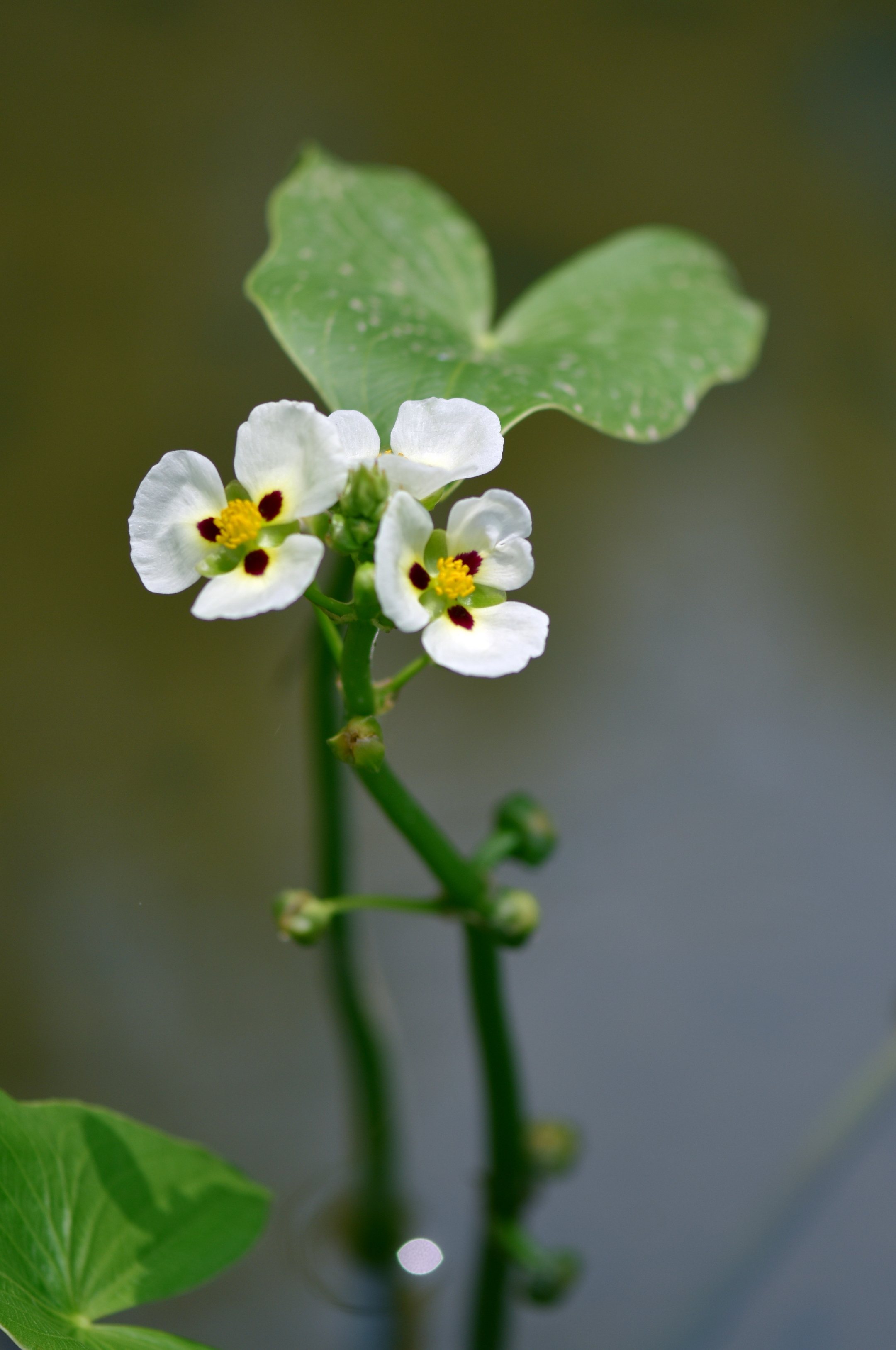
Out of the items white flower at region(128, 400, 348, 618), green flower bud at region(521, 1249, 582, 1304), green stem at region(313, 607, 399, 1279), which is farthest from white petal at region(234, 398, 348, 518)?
green flower bud at region(521, 1249, 582, 1304)

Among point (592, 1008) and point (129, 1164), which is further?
point (592, 1008)

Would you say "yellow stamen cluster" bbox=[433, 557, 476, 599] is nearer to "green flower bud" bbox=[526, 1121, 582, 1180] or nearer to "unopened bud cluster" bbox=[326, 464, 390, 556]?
"unopened bud cluster" bbox=[326, 464, 390, 556]

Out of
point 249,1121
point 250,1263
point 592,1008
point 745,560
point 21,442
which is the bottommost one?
point 250,1263

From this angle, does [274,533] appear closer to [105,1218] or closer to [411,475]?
[411,475]

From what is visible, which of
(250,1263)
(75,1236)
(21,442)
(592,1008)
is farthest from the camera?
(21,442)

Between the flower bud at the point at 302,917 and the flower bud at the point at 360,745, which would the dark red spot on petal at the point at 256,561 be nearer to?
the flower bud at the point at 360,745

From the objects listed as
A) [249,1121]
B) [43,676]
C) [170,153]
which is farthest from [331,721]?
[170,153]

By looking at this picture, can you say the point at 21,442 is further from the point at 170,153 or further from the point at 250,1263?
the point at 250,1263
